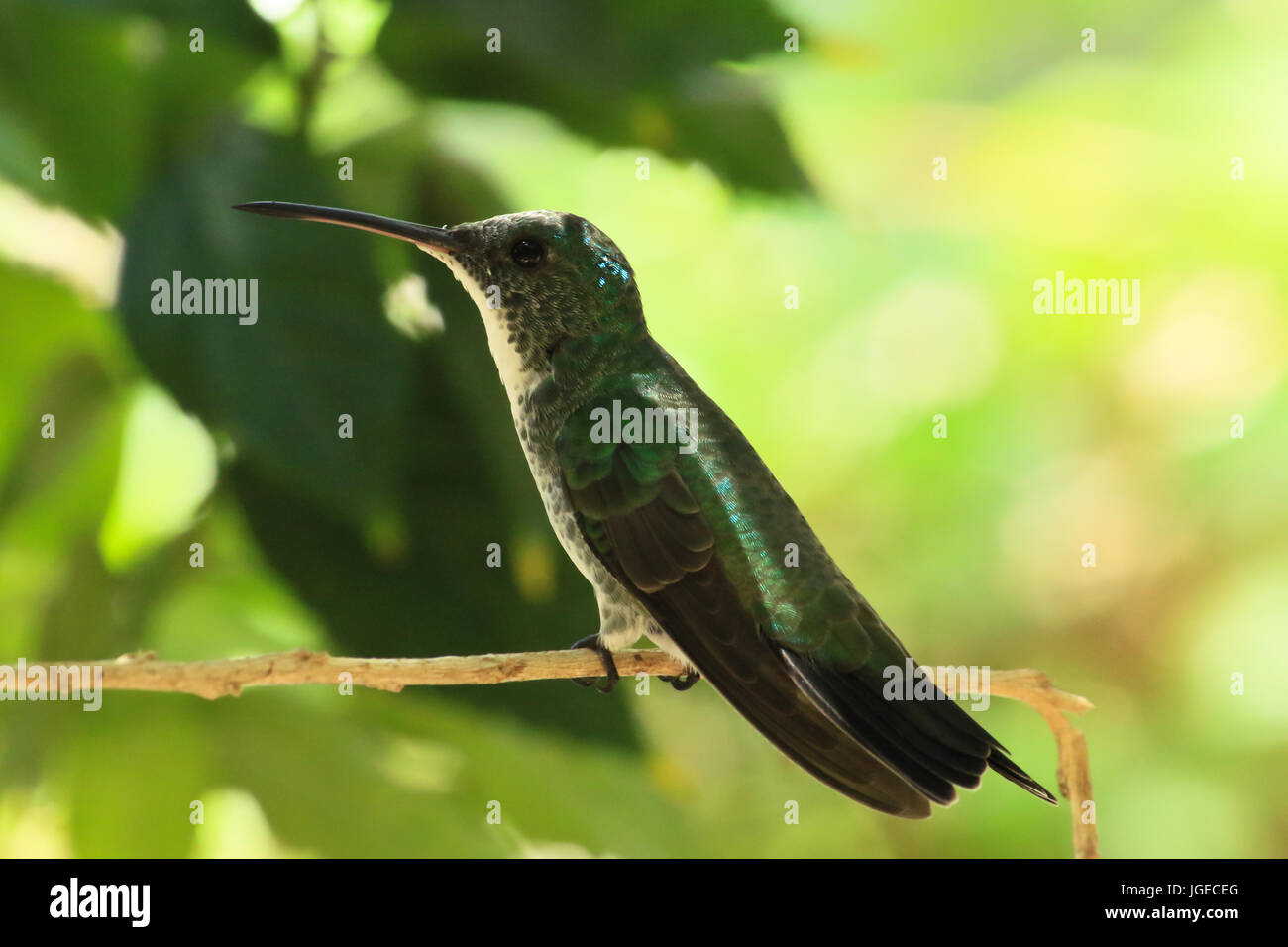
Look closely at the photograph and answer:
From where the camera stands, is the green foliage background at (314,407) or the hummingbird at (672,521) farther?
the green foliage background at (314,407)

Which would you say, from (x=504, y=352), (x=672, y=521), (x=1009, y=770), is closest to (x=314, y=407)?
(x=504, y=352)

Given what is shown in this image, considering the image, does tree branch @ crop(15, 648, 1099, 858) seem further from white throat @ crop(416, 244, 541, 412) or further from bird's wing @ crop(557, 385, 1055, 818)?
white throat @ crop(416, 244, 541, 412)

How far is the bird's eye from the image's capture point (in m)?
1.37

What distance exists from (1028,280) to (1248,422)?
691 millimetres

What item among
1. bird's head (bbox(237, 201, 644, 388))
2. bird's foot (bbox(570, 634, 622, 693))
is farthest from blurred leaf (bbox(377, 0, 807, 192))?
bird's foot (bbox(570, 634, 622, 693))

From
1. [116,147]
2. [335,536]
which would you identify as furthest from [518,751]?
[116,147]

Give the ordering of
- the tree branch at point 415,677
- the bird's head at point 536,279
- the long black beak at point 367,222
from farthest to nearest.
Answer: the bird's head at point 536,279, the long black beak at point 367,222, the tree branch at point 415,677

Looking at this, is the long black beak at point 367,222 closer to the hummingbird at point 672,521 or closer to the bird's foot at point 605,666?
the hummingbird at point 672,521

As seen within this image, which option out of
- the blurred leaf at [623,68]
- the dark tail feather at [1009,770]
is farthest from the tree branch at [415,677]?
the blurred leaf at [623,68]

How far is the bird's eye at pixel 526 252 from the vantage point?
137cm

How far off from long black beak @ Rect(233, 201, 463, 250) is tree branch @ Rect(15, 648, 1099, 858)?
0.43 m

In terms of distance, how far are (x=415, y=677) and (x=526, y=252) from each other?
1.74 ft

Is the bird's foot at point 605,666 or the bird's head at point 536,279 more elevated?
the bird's head at point 536,279

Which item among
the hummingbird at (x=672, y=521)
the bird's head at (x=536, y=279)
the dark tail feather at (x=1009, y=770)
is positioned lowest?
the dark tail feather at (x=1009, y=770)
